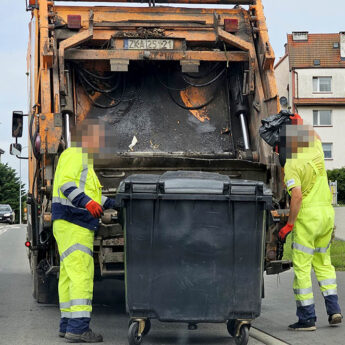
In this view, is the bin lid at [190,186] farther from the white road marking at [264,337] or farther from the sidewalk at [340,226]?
the sidewalk at [340,226]

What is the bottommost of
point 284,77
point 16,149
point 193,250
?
point 193,250

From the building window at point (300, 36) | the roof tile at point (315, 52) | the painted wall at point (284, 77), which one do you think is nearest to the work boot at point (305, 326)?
the roof tile at point (315, 52)

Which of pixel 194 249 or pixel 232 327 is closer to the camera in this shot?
pixel 194 249

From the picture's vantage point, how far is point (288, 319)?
25.8 ft

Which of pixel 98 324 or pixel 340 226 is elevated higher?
pixel 98 324

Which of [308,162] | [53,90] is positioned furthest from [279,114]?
[53,90]

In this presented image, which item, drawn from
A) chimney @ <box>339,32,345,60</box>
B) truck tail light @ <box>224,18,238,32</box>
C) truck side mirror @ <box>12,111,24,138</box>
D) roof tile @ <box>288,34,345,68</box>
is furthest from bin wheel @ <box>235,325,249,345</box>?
chimney @ <box>339,32,345,60</box>

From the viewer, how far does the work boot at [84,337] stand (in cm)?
653

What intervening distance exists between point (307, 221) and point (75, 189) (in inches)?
78.5

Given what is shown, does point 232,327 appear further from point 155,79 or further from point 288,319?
point 155,79

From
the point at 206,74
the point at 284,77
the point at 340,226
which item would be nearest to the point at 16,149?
the point at 206,74

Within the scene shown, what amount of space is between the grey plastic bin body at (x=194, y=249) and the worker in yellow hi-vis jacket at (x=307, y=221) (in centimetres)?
103

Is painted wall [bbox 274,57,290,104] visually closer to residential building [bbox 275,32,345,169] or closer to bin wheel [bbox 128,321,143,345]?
residential building [bbox 275,32,345,169]

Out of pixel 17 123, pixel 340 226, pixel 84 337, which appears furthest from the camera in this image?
pixel 340 226
